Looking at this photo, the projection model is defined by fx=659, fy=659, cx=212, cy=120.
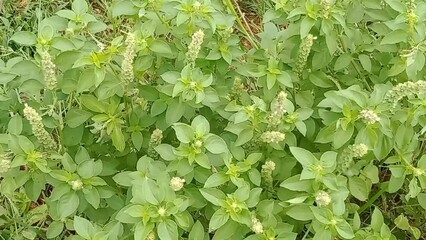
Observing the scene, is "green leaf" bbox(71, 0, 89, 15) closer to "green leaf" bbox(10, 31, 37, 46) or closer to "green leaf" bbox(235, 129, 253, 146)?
"green leaf" bbox(10, 31, 37, 46)

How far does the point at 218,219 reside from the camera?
1.56 metres

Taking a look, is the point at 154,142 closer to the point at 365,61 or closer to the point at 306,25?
the point at 306,25

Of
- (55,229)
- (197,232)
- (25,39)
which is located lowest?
(55,229)

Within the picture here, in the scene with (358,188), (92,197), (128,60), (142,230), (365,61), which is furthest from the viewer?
(365,61)

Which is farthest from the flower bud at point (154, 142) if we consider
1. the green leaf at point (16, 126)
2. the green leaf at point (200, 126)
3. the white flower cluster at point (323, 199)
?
the white flower cluster at point (323, 199)

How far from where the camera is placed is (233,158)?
5.69 feet

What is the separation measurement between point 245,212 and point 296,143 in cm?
35

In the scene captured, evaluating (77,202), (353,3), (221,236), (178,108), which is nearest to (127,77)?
(178,108)

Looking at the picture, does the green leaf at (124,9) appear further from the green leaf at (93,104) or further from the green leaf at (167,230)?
the green leaf at (167,230)

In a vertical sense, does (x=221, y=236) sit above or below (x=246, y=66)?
below

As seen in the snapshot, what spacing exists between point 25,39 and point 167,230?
25.9 inches

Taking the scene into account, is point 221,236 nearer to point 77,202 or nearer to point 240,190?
point 240,190

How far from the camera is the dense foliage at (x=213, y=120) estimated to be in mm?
1593

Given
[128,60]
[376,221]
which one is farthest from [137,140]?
[376,221]
